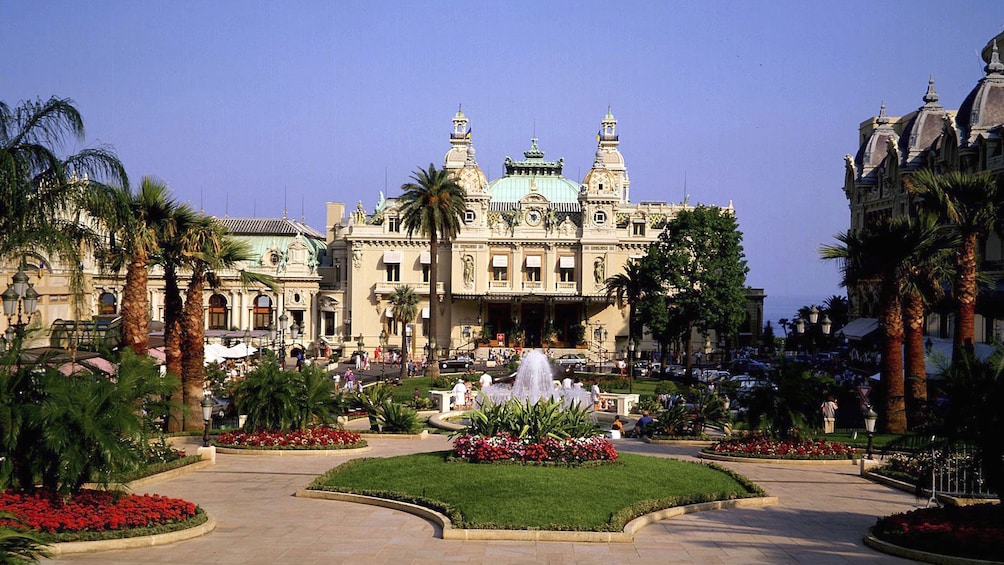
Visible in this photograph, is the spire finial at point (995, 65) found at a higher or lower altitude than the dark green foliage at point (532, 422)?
higher

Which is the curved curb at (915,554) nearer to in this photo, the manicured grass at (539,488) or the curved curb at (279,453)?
the manicured grass at (539,488)

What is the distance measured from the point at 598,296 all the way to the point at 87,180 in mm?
64469

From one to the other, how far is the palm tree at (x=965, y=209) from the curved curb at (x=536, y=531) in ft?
55.4

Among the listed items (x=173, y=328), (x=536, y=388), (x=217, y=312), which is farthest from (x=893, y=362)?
(x=217, y=312)

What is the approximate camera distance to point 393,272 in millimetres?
87750

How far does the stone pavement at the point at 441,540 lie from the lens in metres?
16.7

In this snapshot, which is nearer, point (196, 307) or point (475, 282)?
point (196, 307)

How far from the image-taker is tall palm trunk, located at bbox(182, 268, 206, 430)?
34.2 metres

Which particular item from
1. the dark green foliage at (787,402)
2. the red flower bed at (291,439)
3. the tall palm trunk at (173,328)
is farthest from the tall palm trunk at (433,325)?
the dark green foliage at (787,402)

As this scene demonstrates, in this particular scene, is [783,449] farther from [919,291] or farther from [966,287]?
[966,287]

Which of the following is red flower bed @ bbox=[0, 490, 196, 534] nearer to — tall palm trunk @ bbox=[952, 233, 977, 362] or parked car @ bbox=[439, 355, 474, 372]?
tall palm trunk @ bbox=[952, 233, 977, 362]

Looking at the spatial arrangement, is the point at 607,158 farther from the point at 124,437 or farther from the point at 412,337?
the point at 124,437

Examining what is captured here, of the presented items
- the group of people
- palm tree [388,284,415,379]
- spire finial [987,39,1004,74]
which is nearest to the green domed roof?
palm tree [388,284,415,379]

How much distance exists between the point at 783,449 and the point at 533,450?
8164 millimetres
